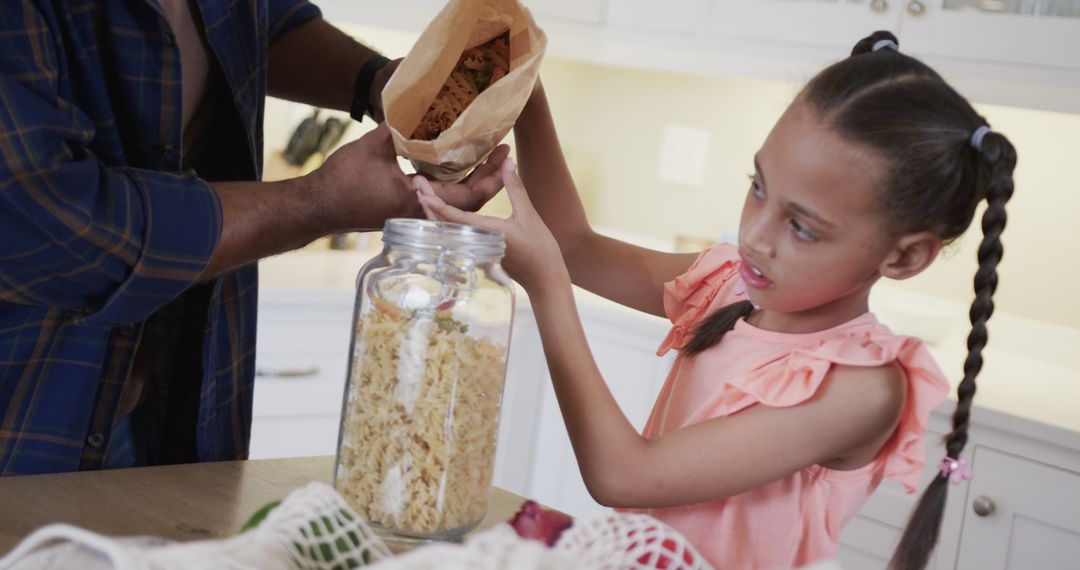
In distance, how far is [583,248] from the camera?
133 cm

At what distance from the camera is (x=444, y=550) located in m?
0.59

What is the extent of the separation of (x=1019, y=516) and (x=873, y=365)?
49.5 inches

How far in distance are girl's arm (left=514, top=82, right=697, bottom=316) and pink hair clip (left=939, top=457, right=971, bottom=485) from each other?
1.29ft

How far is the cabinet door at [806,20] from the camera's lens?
246 centimetres

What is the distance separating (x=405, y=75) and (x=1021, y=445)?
1479mm

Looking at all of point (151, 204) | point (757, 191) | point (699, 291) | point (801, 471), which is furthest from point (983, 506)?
point (151, 204)

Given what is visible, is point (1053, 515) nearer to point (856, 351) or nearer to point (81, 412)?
point (856, 351)

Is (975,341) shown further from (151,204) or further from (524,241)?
(151,204)

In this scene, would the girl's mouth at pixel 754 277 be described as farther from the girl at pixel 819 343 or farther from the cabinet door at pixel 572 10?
the cabinet door at pixel 572 10

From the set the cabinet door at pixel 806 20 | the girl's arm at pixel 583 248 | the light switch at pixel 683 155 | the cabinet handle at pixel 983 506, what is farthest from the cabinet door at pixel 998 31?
the girl's arm at pixel 583 248

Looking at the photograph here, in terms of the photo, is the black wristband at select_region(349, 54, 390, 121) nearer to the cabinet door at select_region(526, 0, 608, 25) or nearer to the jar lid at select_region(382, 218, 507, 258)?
the jar lid at select_region(382, 218, 507, 258)

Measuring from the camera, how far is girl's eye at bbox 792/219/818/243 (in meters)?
0.99

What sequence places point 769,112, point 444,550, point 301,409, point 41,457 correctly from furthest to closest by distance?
point 769,112 < point 301,409 < point 41,457 < point 444,550

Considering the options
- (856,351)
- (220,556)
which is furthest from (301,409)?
(220,556)
